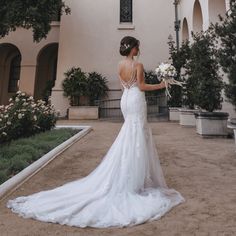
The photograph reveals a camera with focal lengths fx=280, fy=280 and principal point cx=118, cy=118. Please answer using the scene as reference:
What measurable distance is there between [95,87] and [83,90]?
0.70m

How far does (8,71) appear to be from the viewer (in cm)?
2108

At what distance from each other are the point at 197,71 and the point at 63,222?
7.05 m

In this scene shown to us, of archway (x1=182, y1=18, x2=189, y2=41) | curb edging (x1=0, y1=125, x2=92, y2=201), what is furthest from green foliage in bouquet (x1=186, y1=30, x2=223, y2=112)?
archway (x1=182, y1=18, x2=189, y2=41)

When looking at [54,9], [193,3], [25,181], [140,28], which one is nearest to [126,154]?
[25,181]

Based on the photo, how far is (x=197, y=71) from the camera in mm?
8586

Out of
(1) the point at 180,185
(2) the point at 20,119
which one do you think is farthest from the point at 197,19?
(1) the point at 180,185

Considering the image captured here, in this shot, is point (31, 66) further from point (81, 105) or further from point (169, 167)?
point (169, 167)

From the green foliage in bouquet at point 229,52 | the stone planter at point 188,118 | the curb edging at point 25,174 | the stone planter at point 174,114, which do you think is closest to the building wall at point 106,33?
the stone planter at point 174,114

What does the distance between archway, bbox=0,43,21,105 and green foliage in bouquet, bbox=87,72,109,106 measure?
764 centimetres

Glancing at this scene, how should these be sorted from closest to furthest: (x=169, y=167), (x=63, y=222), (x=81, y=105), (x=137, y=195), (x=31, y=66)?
(x=63, y=222), (x=137, y=195), (x=169, y=167), (x=81, y=105), (x=31, y=66)

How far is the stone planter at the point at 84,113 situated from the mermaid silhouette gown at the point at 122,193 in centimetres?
1195

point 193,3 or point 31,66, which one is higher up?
point 193,3

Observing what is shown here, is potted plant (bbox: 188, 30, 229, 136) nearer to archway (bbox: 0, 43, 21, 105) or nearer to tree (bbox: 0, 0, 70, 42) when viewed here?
tree (bbox: 0, 0, 70, 42)

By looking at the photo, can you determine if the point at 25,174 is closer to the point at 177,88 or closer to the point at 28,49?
the point at 177,88
